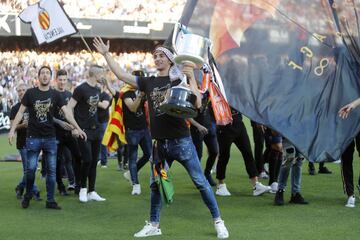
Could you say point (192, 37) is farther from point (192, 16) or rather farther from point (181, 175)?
point (181, 175)

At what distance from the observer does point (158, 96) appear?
629 centimetres

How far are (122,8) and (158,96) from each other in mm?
26234

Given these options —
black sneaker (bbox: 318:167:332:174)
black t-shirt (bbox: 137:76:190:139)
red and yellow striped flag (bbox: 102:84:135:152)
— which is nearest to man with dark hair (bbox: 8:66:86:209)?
red and yellow striped flag (bbox: 102:84:135:152)

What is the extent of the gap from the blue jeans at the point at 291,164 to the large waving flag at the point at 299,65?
1.85 feet

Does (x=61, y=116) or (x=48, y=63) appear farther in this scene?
(x=48, y=63)

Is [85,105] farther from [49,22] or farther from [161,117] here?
[161,117]

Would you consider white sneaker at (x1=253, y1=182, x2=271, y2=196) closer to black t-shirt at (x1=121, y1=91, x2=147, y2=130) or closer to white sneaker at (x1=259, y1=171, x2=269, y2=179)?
white sneaker at (x1=259, y1=171, x2=269, y2=179)

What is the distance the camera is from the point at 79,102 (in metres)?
8.74

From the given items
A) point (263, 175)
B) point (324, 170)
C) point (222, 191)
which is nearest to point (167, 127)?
point (222, 191)

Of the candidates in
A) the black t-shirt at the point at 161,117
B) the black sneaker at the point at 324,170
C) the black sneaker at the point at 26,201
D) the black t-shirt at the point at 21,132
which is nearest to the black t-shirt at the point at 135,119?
the black t-shirt at the point at 21,132

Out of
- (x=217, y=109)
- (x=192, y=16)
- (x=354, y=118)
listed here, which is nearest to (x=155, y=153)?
(x=217, y=109)

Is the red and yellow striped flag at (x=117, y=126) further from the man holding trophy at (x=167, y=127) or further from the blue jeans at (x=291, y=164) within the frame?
the man holding trophy at (x=167, y=127)

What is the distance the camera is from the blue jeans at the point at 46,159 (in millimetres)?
7910

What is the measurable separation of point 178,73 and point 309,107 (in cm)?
187
